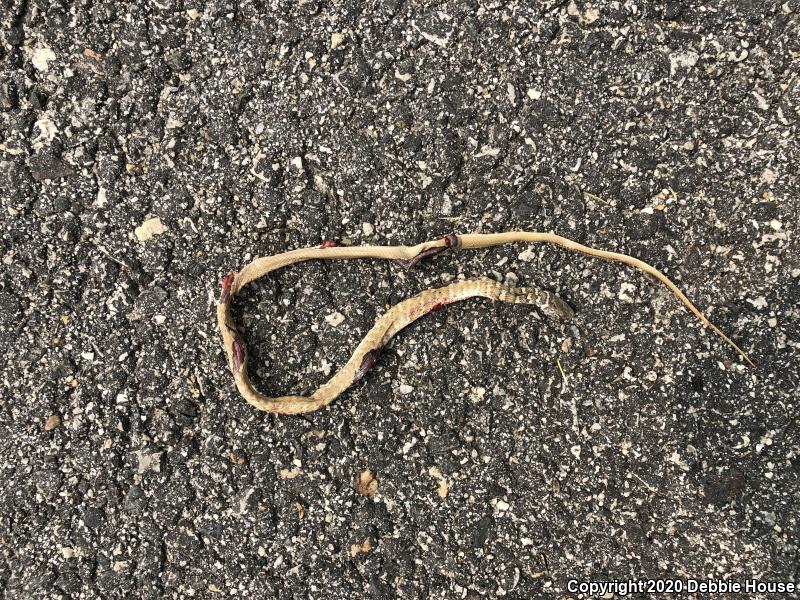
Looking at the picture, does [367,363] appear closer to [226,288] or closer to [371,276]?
[371,276]

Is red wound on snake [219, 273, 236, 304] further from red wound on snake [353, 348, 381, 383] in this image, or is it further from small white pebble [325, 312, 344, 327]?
red wound on snake [353, 348, 381, 383]

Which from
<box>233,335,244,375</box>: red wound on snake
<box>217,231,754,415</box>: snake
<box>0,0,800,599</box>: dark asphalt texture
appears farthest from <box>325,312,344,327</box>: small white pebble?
<box>233,335,244,375</box>: red wound on snake

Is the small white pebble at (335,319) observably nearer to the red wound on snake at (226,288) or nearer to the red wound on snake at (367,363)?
the red wound on snake at (367,363)

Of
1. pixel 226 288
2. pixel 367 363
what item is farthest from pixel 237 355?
pixel 367 363

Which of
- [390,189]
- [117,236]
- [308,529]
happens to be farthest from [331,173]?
[308,529]

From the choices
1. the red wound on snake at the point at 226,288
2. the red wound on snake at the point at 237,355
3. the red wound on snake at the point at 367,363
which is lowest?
the red wound on snake at the point at 367,363

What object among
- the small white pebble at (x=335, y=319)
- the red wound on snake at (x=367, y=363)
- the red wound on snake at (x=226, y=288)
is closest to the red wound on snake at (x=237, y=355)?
the red wound on snake at (x=226, y=288)
